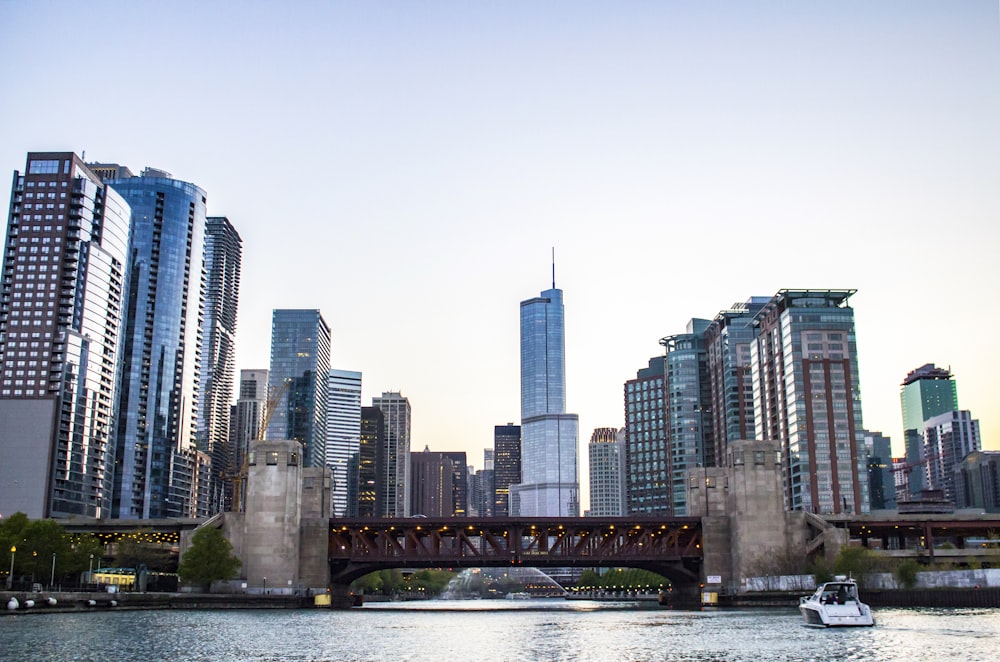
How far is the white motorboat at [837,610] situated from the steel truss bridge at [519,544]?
7529 cm

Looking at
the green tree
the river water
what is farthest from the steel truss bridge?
the river water

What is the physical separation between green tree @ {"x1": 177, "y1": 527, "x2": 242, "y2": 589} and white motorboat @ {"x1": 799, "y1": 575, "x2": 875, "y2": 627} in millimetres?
90925

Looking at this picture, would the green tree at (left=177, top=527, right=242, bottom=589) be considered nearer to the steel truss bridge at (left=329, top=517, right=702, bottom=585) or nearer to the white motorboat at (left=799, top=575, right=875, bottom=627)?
the steel truss bridge at (left=329, top=517, right=702, bottom=585)

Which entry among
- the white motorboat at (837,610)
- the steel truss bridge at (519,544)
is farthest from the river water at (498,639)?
the steel truss bridge at (519,544)

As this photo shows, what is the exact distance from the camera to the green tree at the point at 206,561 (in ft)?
497

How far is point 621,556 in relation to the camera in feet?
551

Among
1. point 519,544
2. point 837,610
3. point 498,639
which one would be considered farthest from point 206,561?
point 837,610

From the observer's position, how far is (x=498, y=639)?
3455 inches

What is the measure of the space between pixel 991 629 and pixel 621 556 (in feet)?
302

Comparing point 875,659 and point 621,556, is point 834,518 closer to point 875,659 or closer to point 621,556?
point 621,556

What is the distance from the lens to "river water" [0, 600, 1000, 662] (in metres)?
64.9

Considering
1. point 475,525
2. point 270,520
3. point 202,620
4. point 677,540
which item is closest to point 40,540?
point 270,520

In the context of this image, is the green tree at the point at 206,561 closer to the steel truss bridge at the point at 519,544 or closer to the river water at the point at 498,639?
the steel truss bridge at the point at 519,544

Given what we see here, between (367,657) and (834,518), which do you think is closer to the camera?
(367,657)
